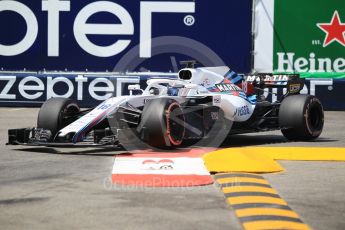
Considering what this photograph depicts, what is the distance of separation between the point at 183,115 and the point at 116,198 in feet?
13.0

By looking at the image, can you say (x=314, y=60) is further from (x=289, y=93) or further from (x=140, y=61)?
(x=289, y=93)

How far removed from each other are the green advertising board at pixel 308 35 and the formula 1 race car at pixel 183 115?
7.40 m

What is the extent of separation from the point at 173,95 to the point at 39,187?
4.37 m

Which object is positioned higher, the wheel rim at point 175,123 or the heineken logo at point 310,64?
the heineken logo at point 310,64

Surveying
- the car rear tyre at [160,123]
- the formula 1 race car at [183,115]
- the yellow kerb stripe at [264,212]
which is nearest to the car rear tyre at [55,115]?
the formula 1 race car at [183,115]

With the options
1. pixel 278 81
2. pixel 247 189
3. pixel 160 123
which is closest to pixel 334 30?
pixel 278 81

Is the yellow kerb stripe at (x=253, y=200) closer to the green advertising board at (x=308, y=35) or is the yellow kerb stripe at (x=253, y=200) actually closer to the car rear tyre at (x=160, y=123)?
the car rear tyre at (x=160, y=123)

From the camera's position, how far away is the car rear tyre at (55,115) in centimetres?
1088

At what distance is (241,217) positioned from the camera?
238 inches

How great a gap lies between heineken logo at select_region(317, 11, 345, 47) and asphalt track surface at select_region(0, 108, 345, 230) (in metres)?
11.8

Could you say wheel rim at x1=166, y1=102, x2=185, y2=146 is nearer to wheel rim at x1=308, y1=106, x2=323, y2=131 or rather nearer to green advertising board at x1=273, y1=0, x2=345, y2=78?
wheel rim at x1=308, y1=106, x2=323, y2=131

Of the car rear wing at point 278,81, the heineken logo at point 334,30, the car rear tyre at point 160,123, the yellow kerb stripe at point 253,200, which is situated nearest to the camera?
the yellow kerb stripe at point 253,200

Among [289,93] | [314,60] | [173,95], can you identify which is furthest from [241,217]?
[314,60]

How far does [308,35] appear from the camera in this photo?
2092 centimetres
